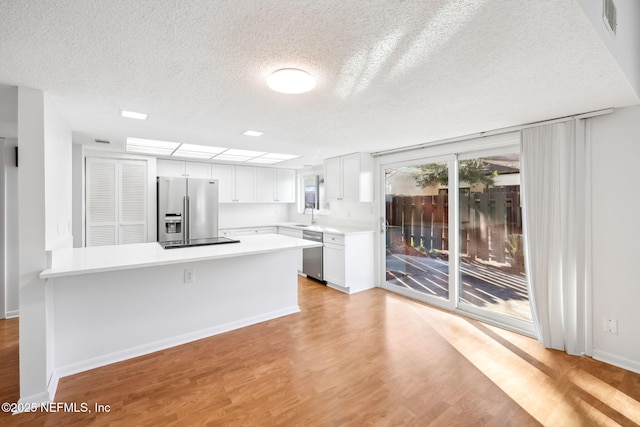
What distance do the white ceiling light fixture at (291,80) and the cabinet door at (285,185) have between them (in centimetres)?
460

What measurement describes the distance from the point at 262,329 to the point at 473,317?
8.07 ft

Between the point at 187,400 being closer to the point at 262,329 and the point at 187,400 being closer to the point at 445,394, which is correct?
the point at 262,329

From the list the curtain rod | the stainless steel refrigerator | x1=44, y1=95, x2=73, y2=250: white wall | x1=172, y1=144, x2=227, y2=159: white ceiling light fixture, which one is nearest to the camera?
x1=44, y1=95, x2=73, y2=250: white wall

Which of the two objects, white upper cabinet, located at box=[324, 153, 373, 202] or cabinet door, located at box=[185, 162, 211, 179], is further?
cabinet door, located at box=[185, 162, 211, 179]

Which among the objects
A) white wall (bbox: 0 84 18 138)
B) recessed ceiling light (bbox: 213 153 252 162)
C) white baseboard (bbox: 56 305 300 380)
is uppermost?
recessed ceiling light (bbox: 213 153 252 162)

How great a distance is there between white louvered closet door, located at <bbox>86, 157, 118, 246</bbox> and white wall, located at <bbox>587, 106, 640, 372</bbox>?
5699 mm

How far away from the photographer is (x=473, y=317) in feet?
11.4

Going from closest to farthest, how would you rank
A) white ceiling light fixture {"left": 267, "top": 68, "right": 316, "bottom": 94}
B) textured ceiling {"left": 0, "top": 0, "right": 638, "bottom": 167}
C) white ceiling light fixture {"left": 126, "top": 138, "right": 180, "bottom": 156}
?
textured ceiling {"left": 0, "top": 0, "right": 638, "bottom": 167} → white ceiling light fixture {"left": 267, "top": 68, "right": 316, "bottom": 94} → white ceiling light fixture {"left": 126, "top": 138, "right": 180, "bottom": 156}

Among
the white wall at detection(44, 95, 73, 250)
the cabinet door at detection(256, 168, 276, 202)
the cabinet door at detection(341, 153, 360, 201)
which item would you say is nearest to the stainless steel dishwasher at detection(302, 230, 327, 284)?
the cabinet door at detection(341, 153, 360, 201)

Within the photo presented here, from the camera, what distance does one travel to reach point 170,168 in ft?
16.8

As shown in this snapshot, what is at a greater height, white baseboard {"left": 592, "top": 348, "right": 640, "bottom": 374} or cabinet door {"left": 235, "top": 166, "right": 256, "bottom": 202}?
cabinet door {"left": 235, "top": 166, "right": 256, "bottom": 202}

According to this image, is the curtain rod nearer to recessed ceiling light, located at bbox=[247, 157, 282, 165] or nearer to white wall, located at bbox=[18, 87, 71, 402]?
recessed ceiling light, located at bbox=[247, 157, 282, 165]

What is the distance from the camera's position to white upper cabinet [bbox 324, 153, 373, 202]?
450cm

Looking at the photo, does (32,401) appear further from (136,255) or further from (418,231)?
(418,231)
